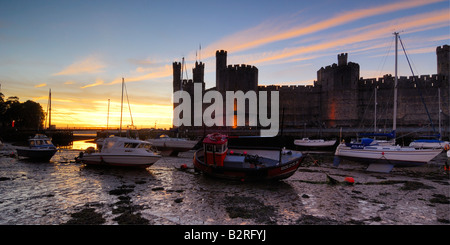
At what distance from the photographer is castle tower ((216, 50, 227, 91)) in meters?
46.0

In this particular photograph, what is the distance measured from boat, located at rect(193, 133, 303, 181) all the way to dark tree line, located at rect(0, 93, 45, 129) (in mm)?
63553

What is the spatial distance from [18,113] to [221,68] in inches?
1989

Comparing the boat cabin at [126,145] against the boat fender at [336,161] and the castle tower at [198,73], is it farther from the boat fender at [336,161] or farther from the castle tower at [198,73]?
the castle tower at [198,73]

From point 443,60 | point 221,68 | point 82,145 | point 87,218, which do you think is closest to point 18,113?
point 82,145

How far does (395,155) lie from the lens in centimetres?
1569

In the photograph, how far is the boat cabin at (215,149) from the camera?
1207 centimetres

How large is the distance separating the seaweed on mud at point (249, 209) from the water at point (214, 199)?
0.8 inches

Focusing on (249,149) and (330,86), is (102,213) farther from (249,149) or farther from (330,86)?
(330,86)

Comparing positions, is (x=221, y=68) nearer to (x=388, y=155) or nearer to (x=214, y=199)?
(x=388, y=155)

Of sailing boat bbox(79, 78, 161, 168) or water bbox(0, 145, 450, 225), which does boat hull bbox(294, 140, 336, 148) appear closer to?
water bbox(0, 145, 450, 225)

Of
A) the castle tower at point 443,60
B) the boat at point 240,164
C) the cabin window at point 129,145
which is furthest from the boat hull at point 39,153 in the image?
the castle tower at point 443,60

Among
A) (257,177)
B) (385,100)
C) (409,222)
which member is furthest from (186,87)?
(409,222)

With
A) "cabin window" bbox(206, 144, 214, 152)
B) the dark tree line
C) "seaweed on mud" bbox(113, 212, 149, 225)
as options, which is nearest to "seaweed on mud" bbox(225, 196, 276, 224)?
"seaweed on mud" bbox(113, 212, 149, 225)
